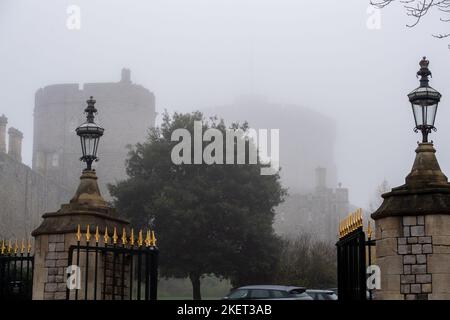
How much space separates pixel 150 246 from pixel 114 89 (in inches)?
2239

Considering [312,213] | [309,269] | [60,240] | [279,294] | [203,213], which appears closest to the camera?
[60,240]

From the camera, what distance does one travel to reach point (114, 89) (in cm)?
6588

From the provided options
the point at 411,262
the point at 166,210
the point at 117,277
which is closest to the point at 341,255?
the point at 411,262

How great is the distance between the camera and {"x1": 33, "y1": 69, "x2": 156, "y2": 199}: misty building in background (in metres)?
62.9

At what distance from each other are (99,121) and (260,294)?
51.9 metres

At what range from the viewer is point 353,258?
9211 millimetres

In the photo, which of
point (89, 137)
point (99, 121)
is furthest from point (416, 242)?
point (99, 121)

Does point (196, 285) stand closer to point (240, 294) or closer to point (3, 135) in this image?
point (240, 294)

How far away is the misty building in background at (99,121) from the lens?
62906mm

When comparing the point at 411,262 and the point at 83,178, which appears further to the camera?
the point at 83,178

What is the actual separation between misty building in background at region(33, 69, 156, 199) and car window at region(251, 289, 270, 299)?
47117 mm

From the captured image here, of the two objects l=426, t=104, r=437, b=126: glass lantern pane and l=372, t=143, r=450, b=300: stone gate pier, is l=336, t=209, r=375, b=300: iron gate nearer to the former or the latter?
l=372, t=143, r=450, b=300: stone gate pier

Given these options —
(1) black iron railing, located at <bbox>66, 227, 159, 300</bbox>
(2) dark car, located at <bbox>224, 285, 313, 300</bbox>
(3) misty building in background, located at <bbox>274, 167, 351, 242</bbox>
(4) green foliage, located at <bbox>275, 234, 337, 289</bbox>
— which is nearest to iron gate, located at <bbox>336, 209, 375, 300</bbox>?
(1) black iron railing, located at <bbox>66, 227, 159, 300</bbox>
